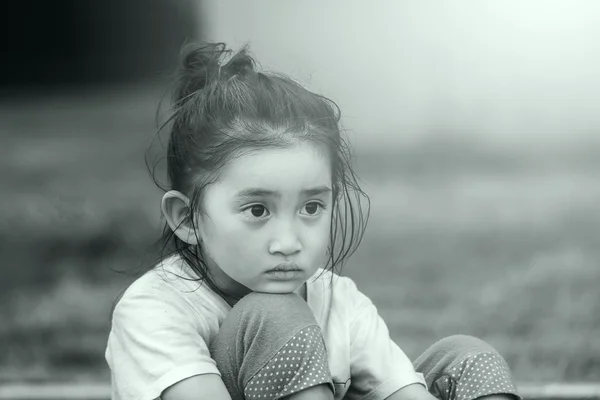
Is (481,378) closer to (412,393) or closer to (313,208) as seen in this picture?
(412,393)

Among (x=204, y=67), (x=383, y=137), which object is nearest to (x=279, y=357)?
(x=204, y=67)

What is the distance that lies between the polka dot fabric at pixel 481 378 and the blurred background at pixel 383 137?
1.56 meters

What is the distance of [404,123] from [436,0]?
45 centimetres

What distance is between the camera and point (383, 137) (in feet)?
11.7

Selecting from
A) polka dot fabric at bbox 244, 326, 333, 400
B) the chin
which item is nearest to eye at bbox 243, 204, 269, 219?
the chin

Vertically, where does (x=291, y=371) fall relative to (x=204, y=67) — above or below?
below

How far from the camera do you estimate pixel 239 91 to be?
1727 mm

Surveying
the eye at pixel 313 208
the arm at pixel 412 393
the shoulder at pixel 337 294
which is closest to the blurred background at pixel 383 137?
the shoulder at pixel 337 294

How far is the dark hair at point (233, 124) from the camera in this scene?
5.49 feet

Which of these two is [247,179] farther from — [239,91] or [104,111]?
[104,111]


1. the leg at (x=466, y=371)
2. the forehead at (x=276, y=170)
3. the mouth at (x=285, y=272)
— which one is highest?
the forehead at (x=276, y=170)

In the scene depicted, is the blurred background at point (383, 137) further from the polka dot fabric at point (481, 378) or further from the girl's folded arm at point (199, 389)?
the girl's folded arm at point (199, 389)

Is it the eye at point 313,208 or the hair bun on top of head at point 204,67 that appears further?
the hair bun on top of head at point 204,67

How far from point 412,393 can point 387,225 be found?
1871 millimetres
